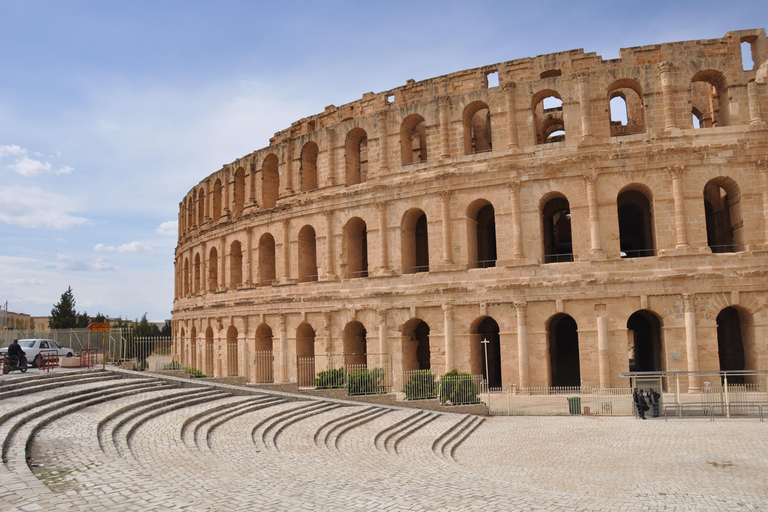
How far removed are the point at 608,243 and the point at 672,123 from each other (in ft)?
18.8

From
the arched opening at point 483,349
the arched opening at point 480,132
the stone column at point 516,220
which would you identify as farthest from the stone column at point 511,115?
the arched opening at point 483,349

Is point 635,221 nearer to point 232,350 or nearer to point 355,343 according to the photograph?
point 355,343

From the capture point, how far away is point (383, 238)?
92.4 ft

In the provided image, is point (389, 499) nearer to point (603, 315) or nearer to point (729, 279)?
point (603, 315)

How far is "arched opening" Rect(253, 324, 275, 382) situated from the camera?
3212cm

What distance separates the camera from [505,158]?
84.5ft

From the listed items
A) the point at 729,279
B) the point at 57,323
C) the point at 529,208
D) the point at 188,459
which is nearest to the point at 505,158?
the point at 529,208

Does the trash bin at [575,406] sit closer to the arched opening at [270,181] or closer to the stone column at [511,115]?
the stone column at [511,115]

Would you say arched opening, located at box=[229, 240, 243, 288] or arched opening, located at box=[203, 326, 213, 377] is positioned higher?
arched opening, located at box=[229, 240, 243, 288]

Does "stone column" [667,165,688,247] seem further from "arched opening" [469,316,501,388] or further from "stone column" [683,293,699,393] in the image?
"arched opening" [469,316,501,388]

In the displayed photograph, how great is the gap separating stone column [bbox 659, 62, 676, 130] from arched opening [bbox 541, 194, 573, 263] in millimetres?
6872

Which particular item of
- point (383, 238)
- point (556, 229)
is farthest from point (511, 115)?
point (556, 229)

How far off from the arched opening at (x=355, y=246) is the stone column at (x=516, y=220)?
7.90 metres

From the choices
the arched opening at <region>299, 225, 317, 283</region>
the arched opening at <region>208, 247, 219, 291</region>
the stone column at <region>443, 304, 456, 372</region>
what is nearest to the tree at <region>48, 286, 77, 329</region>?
the arched opening at <region>208, 247, 219, 291</region>
